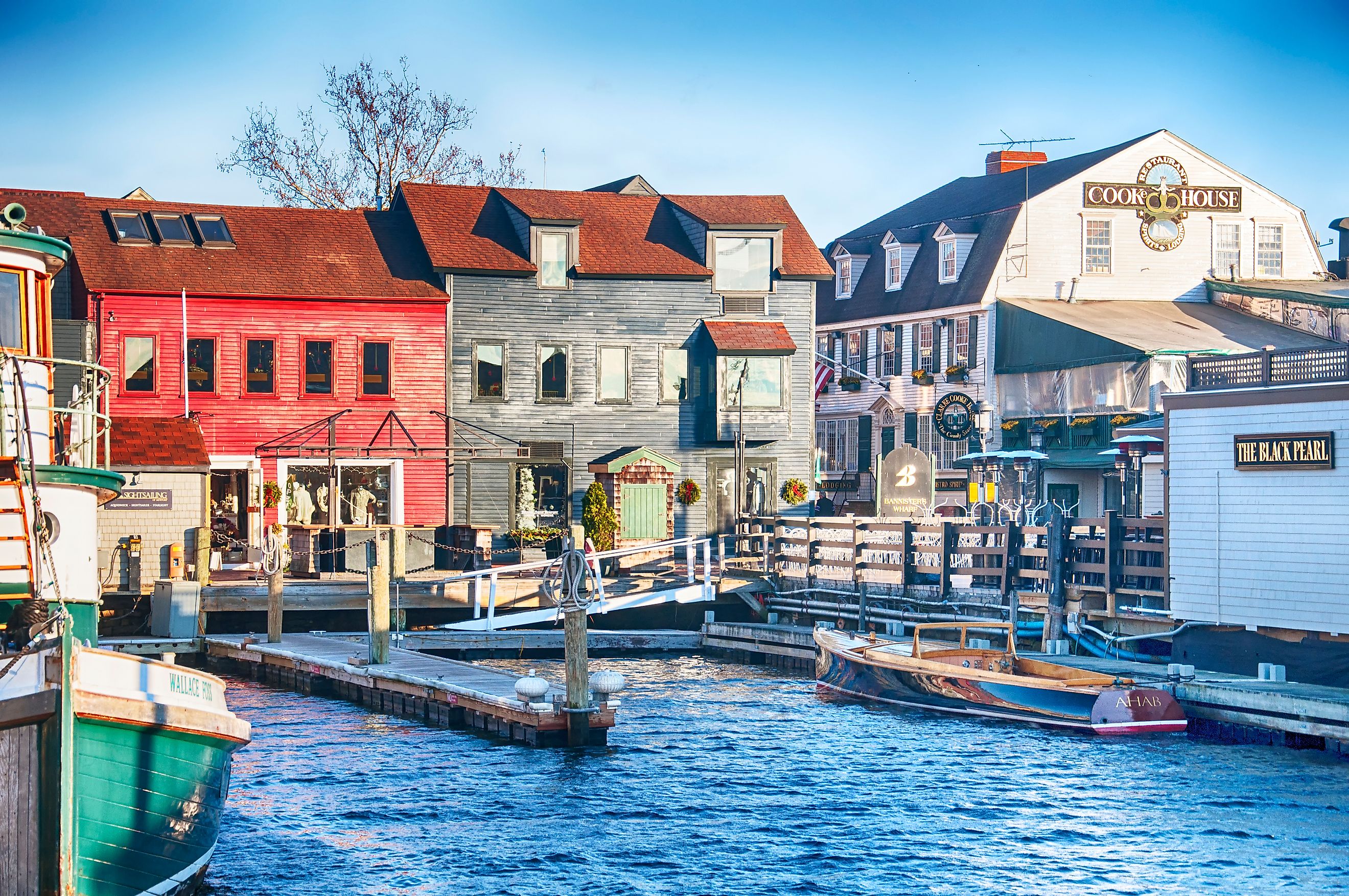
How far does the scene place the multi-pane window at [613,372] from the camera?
142ft

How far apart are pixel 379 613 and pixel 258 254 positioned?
58.2 ft

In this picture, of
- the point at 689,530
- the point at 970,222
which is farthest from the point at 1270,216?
the point at 689,530

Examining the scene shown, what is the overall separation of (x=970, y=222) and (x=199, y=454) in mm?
27661

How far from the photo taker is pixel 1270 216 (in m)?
51.0

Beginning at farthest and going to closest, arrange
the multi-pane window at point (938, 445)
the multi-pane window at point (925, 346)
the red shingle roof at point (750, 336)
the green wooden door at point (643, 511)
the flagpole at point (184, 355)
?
the multi-pane window at point (925, 346) < the multi-pane window at point (938, 445) < the red shingle roof at point (750, 336) < the green wooden door at point (643, 511) < the flagpole at point (184, 355)

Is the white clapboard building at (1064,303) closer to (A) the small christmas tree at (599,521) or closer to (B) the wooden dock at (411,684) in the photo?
(A) the small christmas tree at (599,521)

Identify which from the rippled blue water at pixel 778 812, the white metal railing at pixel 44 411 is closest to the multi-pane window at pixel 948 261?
the rippled blue water at pixel 778 812

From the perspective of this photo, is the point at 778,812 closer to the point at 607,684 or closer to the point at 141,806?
the point at 607,684

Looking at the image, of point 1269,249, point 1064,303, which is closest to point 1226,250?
point 1269,249

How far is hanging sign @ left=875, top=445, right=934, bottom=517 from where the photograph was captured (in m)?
33.2

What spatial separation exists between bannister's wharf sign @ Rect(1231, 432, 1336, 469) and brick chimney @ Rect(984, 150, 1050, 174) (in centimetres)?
3493

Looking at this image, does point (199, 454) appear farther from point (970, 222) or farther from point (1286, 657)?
point (970, 222)

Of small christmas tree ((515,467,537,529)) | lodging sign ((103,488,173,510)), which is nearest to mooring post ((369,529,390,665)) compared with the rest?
lodging sign ((103,488,173,510))

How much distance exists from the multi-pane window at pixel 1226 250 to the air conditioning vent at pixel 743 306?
16041mm
